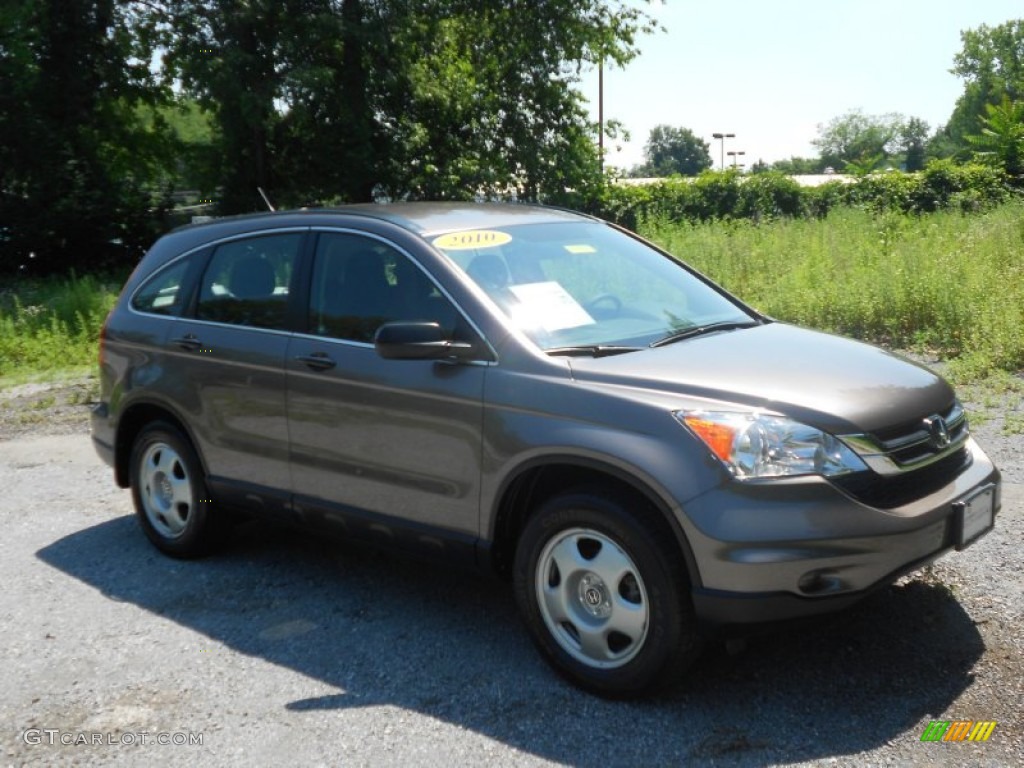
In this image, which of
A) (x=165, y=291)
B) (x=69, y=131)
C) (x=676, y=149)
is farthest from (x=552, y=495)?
(x=676, y=149)

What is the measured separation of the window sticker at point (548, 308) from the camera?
460 cm

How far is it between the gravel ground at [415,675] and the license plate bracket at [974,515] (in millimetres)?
472

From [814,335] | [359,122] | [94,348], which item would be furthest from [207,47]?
[814,335]

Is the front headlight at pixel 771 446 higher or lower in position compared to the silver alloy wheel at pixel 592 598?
higher

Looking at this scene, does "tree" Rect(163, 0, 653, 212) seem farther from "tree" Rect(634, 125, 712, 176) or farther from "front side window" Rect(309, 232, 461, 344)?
"tree" Rect(634, 125, 712, 176)

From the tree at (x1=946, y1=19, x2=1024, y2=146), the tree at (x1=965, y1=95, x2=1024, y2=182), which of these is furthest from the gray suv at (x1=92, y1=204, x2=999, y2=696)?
the tree at (x1=946, y1=19, x2=1024, y2=146)

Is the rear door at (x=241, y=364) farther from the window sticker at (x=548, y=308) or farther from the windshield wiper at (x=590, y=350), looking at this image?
the windshield wiper at (x=590, y=350)

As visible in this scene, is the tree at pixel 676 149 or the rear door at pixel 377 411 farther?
the tree at pixel 676 149

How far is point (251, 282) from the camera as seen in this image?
223 inches

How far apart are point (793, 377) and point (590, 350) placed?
2.58 ft

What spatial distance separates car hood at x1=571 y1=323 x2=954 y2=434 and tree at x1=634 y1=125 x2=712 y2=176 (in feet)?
487

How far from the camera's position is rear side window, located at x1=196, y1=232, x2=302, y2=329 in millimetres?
5457

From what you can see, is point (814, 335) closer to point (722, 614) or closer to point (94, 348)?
point (722, 614)

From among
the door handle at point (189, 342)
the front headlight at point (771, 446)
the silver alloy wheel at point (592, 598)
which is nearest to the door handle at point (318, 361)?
the door handle at point (189, 342)
